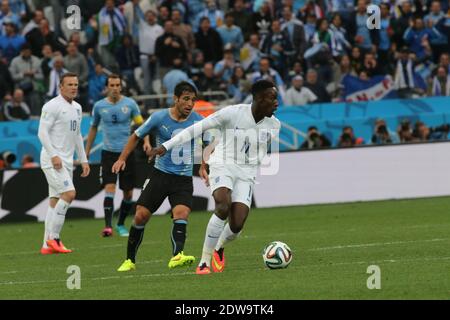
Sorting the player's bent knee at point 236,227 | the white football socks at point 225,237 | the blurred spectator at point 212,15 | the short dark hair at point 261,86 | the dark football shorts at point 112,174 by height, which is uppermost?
the short dark hair at point 261,86

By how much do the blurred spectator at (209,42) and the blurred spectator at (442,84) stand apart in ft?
17.5

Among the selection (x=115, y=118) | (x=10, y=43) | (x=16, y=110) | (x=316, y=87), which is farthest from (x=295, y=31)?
(x=115, y=118)

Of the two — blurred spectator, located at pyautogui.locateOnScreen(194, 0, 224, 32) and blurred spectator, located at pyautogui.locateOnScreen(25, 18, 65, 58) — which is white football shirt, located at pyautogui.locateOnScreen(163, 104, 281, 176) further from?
blurred spectator, located at pyautogui.locateOnScreen(194, 0, 224, 32)

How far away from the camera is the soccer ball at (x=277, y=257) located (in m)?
13.1

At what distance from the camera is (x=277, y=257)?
42.9 feet

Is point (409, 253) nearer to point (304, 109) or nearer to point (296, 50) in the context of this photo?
point (304, 109)

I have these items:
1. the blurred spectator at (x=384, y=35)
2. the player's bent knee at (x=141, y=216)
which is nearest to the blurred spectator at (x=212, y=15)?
the blurred spectator at (x=384, y=35)

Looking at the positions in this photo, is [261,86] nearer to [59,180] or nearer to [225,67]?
[59,180]

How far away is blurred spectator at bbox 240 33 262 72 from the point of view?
93.8ft

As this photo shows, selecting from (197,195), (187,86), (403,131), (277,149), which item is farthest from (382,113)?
(187,86)

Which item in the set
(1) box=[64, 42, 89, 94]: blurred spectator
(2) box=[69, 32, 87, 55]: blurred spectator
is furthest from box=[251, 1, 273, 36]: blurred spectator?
(1) box=[64, 42, 89, 94]: blurred spectator

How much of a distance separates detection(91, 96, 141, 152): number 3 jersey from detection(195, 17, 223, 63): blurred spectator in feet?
27.3

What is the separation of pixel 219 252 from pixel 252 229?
20.6 ft

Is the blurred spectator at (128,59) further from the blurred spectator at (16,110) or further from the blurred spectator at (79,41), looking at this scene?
the blurred spectator at (16,110)
